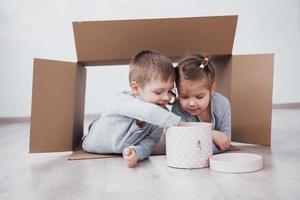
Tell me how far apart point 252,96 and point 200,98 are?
0.79 ft

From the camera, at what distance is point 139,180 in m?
0.84

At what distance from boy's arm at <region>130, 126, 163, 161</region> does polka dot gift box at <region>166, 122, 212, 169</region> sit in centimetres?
13

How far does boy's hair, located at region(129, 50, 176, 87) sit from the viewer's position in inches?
42.8

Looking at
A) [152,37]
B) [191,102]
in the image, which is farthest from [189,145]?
[152,37]

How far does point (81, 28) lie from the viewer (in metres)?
1.19

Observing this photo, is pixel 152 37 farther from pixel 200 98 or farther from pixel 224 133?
pixel 224 133

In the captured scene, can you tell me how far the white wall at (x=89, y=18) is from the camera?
8.79 ft

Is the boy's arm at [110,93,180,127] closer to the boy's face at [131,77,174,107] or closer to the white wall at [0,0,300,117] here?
the boy's face at [131,77,174,107]

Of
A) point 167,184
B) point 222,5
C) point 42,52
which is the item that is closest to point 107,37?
point 167,184

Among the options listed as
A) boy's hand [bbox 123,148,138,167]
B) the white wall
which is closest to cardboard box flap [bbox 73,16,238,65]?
boy's hand [bbox 123,148,138,167]

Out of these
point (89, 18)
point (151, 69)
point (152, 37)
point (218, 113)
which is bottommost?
point (218, 113)

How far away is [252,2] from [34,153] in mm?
2297

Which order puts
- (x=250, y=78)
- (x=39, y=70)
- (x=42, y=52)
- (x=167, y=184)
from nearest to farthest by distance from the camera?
(x=167, y=184) < (x=39, y=70) < (x=250, y=78) < (x=42, y=52)

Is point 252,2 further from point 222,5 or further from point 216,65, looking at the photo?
point 216,65
